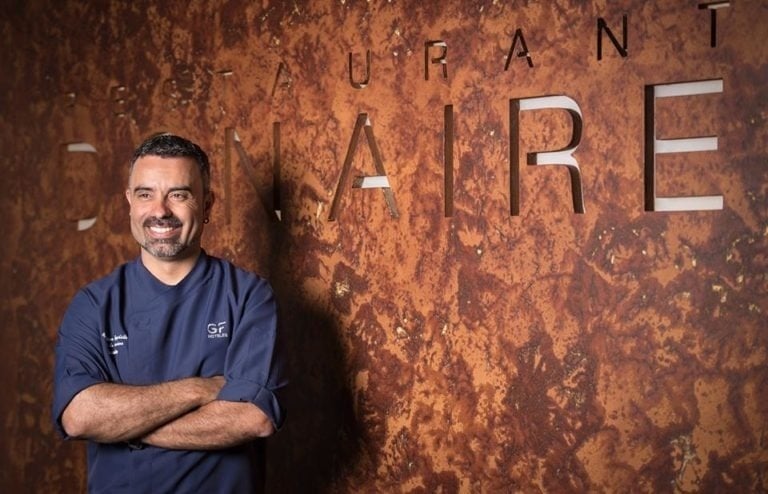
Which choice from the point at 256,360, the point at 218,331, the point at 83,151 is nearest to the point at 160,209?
the point at 218,331

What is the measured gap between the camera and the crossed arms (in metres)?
1.91

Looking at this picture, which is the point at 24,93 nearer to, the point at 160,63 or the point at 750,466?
the point at 160,63

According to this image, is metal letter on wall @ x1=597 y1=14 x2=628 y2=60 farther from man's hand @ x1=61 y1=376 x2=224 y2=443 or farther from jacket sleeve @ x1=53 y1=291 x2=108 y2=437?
jacket sleeve @ x1=53 y1=291 x2=108 y2=437

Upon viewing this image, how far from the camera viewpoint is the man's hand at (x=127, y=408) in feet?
6.25

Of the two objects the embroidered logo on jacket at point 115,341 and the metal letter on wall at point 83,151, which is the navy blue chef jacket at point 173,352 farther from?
the metal letter on wall at point 83,151

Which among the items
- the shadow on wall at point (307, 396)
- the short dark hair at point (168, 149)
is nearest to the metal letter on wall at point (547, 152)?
the shadow on wall at point (307, 396)

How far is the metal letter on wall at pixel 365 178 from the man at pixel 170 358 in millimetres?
368

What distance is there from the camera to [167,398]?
191cm

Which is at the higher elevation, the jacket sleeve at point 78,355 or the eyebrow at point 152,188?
the eyebrow at point 152,188

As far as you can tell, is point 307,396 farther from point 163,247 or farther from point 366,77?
point 366,77

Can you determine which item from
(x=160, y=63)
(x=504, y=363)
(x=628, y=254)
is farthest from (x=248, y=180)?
(x=628, y=254)

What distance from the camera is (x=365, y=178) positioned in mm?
2352

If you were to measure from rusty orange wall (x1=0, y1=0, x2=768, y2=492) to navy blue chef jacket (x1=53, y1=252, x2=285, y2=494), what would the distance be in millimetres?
382

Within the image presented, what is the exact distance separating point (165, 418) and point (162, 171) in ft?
1.82
